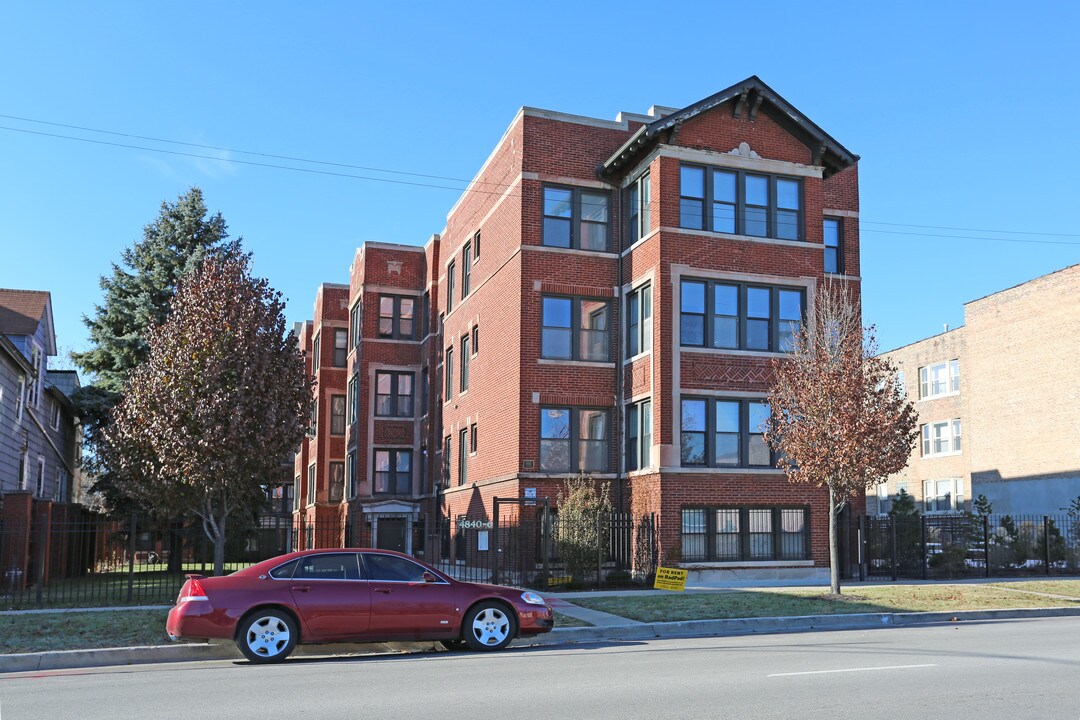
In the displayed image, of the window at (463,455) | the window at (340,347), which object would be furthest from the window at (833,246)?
the window at (340,347)

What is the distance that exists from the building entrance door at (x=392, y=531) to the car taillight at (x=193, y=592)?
92.3 feet

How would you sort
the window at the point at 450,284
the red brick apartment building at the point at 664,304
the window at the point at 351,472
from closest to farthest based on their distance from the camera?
the red brick apartment building at the point at 664,304, the window at the point at 450,284, the window at the point at 351,472

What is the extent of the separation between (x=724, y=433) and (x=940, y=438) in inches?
Answer: 1199

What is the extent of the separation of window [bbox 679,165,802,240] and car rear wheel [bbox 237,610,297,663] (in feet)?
55.0

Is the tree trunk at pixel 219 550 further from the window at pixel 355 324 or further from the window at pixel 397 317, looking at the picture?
the window at pixel 355 324

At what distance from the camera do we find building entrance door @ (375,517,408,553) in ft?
135

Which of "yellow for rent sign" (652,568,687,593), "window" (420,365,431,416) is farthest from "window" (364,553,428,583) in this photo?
"window" (420,365,431,416)

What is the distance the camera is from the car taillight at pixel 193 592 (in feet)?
42.5

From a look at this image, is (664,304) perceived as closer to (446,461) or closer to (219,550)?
(219,550)

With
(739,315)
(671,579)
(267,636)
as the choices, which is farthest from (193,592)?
(739,315)

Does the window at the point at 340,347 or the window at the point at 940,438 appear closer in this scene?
the window at the point at 340,347

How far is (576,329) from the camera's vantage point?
28484 mm

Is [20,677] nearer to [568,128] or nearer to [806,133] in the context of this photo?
[568,128]

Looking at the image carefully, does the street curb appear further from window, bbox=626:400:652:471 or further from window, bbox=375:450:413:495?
window, bbox=375:450:413:495
